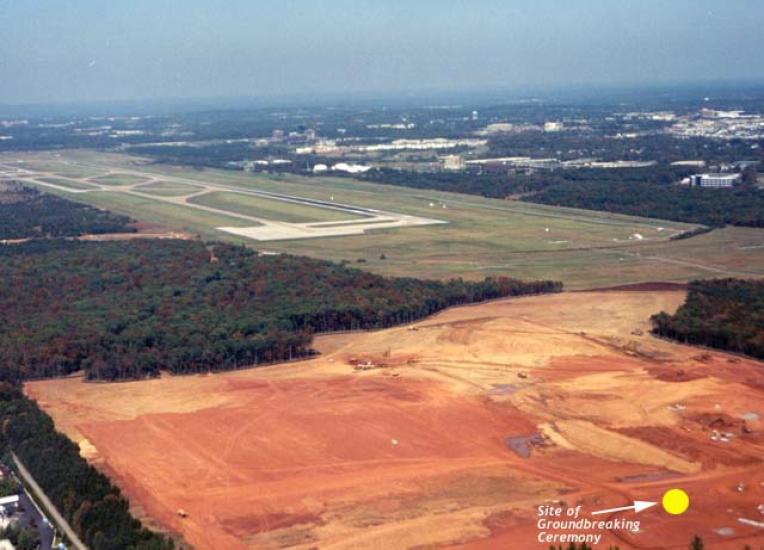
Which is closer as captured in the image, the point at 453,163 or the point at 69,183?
the point at 69,183

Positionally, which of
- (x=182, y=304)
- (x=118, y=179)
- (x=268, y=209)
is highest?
(x=118, y=179)

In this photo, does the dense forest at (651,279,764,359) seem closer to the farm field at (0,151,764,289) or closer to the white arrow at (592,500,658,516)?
the farm field at (0,151,764,289)

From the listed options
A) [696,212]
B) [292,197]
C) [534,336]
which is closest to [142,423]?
[534,336]

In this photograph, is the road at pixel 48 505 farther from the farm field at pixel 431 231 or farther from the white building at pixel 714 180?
the white building at pixel 714 180

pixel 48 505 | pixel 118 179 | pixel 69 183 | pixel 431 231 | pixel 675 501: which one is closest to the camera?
pixel 48 505

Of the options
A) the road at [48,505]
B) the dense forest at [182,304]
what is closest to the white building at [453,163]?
the dense forest at [182,304]

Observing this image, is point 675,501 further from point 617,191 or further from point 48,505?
point 617,191

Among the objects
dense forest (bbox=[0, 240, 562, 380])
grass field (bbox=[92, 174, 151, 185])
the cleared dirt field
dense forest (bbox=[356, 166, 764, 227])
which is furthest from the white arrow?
grass field (bbox=[92, 174, 151, 185])

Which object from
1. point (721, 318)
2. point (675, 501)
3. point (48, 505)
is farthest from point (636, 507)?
point (721, 318)
